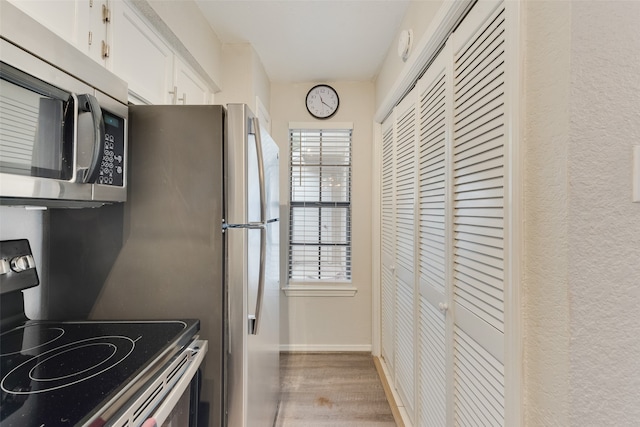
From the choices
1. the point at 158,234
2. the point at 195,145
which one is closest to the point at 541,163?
the point at 195,145

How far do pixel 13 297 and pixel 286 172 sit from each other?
2122mm

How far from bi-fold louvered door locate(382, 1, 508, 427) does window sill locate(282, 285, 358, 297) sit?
3.22ft

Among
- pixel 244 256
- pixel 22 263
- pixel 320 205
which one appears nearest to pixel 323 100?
pixel 320 205

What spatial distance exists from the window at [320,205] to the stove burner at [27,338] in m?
2.02

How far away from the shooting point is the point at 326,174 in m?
2.94

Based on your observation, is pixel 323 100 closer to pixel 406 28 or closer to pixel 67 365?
pixel 406 28

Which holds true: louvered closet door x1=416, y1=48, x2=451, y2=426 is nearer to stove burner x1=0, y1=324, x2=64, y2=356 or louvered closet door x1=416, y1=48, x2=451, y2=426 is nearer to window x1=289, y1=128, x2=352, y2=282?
window x1=289, y1=128, x2=352, y2=282

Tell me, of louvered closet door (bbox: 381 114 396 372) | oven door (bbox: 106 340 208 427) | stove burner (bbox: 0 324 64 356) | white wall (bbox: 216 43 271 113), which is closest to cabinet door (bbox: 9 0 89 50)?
stove burner (bbox: 0 324 64 356)

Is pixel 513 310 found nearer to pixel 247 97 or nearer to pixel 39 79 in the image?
pixel 39 79

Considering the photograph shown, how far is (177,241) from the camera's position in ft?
3.99

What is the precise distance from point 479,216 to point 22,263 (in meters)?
1.52

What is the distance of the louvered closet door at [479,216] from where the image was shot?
2.95 ft

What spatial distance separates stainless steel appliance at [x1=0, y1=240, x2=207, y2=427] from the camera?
0.64 metres

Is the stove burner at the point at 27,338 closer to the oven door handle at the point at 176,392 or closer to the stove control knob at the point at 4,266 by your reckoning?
the stove control knob at the point at 4,266
